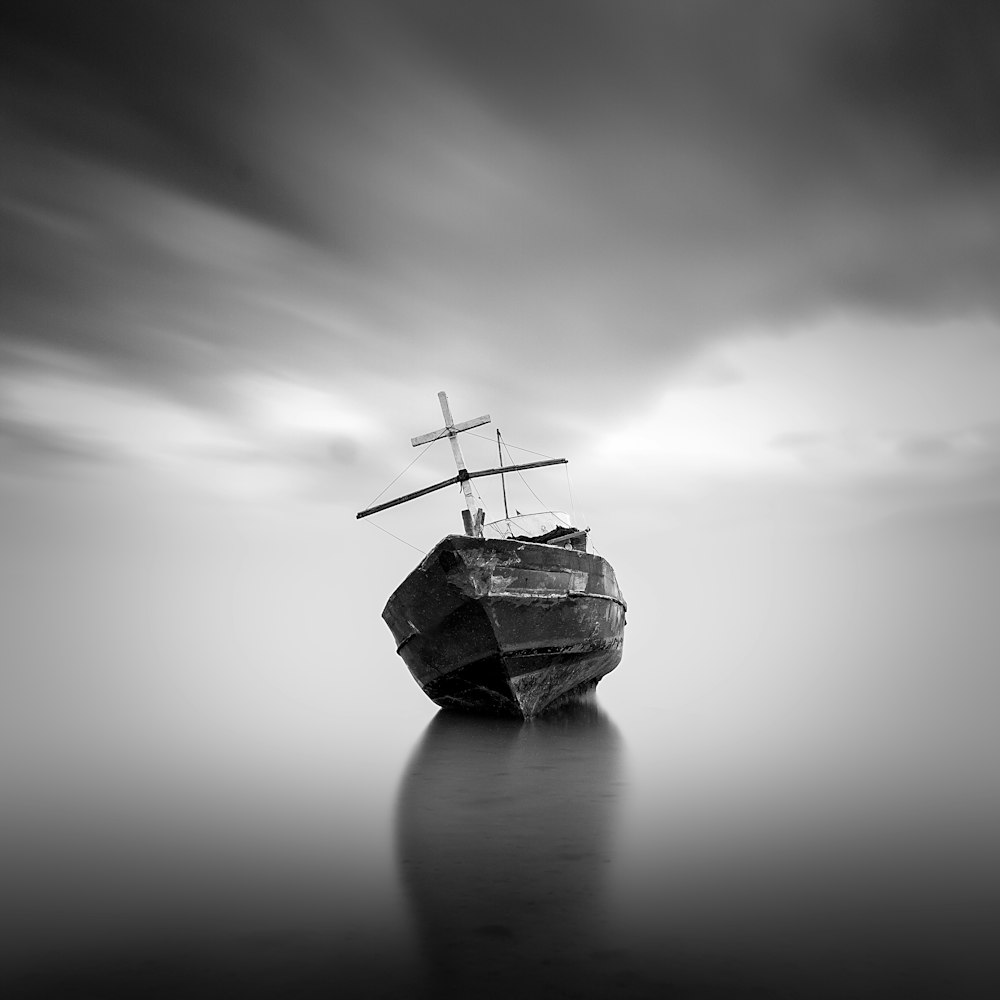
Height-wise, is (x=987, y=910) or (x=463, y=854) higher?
(x=463, y=854)

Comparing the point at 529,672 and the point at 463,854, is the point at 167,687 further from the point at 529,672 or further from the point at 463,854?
the point at 463,854

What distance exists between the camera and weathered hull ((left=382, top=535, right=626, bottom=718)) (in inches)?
475

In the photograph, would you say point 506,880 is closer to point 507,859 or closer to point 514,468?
point 507,859

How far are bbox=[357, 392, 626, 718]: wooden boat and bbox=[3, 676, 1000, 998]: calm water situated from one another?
10.0ft

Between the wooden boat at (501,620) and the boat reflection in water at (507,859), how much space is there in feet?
6.92

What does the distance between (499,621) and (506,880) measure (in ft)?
24.1

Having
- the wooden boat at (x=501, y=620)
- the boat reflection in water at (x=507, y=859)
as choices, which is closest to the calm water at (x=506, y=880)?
the boat reflection in water at (x=507, y=859)

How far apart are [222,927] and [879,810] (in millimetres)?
6396

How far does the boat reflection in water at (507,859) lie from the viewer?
11.4ft

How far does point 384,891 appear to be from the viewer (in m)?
4.62

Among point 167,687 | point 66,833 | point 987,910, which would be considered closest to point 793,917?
point 987,910

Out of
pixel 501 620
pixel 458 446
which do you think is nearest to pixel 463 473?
pixel 458 446

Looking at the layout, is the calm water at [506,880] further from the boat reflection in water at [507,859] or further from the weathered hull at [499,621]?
the weathered hull at [499,621]

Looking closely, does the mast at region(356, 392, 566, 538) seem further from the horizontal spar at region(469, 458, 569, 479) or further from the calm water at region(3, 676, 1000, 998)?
the calm water at region(3, 676, 1000, 998)
